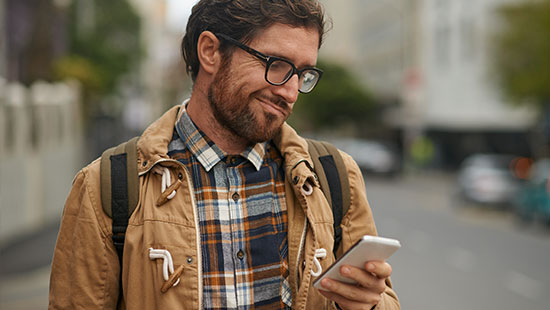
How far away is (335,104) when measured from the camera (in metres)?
48.4

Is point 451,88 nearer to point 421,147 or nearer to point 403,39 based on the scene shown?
point 421,147

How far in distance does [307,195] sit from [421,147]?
3119 cm

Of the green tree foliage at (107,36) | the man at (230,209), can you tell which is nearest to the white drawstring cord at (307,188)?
the man at (230,209)

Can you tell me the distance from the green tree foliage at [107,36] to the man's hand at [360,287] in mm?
34992

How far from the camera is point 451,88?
36.4 meters

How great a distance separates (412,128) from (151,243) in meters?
34.8

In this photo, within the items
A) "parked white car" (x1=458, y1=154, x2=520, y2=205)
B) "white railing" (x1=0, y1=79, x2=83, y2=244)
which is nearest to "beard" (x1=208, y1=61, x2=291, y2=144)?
"white railing" (x1=0, y1=79, x2=83, y2=244)

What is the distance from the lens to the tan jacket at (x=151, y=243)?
2004 millimetres

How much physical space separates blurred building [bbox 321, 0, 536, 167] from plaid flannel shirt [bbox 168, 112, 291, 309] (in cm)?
2168

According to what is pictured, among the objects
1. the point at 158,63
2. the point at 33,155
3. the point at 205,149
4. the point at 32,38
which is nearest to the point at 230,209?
the point at 205,149

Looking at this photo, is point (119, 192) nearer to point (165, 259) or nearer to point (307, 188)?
point (165, 259)

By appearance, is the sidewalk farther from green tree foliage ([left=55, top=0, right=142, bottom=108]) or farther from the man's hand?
green tree foliage ([left=55, top=0, right=142, bottom=108])

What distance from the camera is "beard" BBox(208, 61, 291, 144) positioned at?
2105 mm

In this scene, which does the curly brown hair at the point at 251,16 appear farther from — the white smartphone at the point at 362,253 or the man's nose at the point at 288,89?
the white smartphone at the point at 362,253
